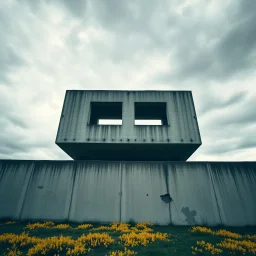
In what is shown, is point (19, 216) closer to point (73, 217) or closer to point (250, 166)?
point (73, 217)

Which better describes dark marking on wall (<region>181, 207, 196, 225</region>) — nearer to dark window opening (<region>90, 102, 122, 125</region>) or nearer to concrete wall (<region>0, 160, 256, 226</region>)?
concrete wall (<region>0, 160, 256, 226</region>)

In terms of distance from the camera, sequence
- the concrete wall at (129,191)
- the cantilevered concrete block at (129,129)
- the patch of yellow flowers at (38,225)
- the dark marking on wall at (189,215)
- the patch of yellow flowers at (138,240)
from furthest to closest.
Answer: the cantilevered concrete block at (129,129), the concrete wall at (129,191), the dark marking on wall at (189,215), the patch of yellow flowers at (38,225), the patch of yellow flowers at (138,240)

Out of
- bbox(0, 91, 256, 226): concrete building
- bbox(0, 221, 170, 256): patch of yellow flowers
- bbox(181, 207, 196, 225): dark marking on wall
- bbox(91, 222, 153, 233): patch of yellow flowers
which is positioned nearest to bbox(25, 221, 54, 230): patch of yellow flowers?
bbox(0, 91, 256, 226): concrete building

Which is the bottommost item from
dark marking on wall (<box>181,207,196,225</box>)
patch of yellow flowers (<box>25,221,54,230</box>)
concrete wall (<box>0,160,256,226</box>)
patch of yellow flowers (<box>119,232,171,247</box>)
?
patch of yellow flowers (<box>119,232,171,247</box>)

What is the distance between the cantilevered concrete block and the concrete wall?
92.8 inches

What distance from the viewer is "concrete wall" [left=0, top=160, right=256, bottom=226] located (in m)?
9.70

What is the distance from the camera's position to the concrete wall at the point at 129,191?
31.8 feet

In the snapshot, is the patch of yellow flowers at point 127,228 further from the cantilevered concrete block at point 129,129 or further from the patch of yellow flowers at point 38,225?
the cantilevered concrete block at point 129,129

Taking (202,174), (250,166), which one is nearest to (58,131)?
→ (202,174)

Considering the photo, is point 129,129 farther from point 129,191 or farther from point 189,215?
point 189,215

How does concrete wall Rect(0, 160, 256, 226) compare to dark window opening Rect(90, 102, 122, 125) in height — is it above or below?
below

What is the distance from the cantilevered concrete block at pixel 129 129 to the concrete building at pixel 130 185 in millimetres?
94

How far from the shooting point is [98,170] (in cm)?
1114

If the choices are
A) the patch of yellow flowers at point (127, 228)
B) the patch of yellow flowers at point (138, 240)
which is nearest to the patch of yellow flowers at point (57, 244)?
the patch of yellow flowers at point (138, 240)
